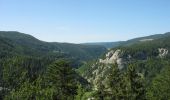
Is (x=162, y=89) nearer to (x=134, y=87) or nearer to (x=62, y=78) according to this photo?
(x=134, y=87)

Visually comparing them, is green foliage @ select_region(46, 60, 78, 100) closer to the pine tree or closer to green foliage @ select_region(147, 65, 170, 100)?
the pine tree

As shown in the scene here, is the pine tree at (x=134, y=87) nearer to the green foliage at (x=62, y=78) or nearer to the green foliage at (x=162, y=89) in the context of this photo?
the green foliage at (x=62, y=78)

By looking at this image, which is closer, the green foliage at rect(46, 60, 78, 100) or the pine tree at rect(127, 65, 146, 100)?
the pine tree at rect(127, 65, 146, 100)

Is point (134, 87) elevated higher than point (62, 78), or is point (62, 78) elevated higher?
point (62, 78)

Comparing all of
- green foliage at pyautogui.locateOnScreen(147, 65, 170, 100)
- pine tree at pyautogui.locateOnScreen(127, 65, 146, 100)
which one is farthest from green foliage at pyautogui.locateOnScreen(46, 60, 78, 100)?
green foliage at pyautogui.locateOnScreen(147, 65, 170, 100)

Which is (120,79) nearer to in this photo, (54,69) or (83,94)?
(83,94)

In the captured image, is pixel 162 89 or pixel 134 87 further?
pixel 162 89

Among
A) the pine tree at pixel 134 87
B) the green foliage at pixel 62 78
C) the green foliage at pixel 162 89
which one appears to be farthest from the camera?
the green foliage at pixel 162 89

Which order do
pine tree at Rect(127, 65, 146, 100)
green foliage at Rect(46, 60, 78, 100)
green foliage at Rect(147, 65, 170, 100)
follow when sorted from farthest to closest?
green foliage at Rect(147, 65, 170, 100)
green foliage at Rect(46, 60, 78, 100)
pine tree at Rect(127, 65, 146, 100)

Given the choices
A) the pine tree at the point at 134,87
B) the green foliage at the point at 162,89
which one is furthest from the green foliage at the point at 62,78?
the green foliage at the point at 162,89

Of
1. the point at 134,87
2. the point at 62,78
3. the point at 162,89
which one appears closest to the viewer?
the point at 134,87

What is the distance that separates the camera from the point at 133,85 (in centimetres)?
5838

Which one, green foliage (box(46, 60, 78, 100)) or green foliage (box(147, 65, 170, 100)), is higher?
green foliage (box(46, 60, 78, 100))

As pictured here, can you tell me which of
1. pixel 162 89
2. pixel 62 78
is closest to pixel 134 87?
pixel 62 78
